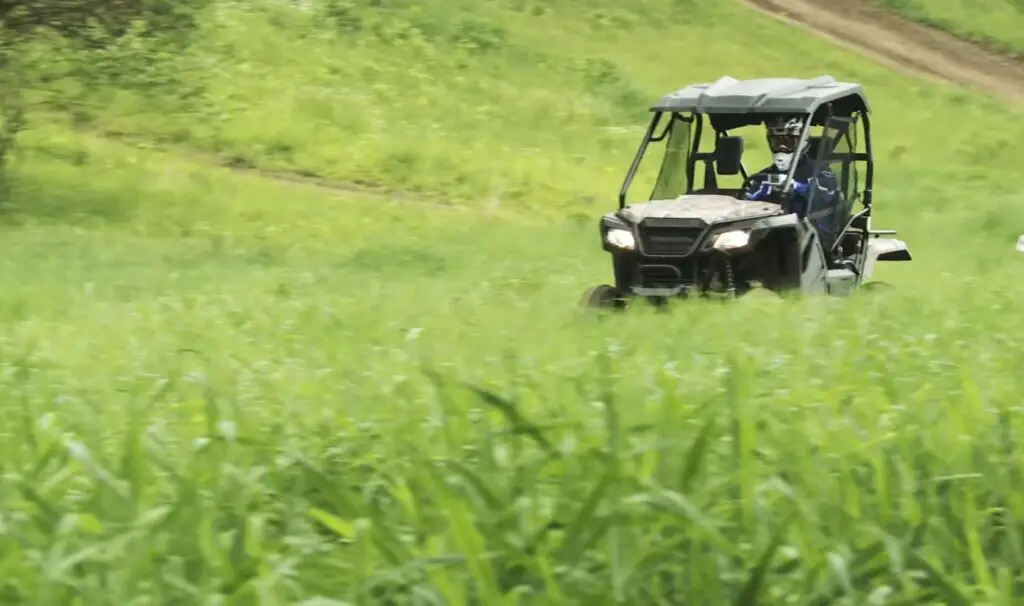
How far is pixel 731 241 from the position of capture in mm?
7926

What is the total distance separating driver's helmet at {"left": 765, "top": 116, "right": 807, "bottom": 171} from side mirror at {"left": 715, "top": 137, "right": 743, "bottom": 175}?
0.69 m

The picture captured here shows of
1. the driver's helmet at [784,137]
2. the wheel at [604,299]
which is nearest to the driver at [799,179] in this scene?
the driver's helmet at [784,137]

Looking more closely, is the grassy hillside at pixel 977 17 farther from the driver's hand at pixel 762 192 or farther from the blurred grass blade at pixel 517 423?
the blurred grass blade at pixel 517 423

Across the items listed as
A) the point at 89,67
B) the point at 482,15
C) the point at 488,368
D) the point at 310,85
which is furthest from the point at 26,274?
the point at 482,15

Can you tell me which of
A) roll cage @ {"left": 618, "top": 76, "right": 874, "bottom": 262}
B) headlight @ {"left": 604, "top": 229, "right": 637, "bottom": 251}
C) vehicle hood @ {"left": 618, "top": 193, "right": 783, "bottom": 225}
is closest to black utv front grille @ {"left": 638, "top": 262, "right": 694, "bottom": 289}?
headlight @ {"left": 604, "top": 229, "right": 637, "bottom": 251}

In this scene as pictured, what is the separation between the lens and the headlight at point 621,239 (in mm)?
8203

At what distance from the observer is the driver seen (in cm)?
909

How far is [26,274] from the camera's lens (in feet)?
35.8

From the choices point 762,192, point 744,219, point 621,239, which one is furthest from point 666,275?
point 762,192

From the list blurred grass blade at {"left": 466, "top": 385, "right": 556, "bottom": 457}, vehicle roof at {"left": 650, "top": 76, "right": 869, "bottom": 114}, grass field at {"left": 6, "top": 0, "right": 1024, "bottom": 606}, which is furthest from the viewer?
vehicle roof at {"left": 650, "top": 76, "right": 869, "bottom": 114}

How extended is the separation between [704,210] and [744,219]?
35 cm

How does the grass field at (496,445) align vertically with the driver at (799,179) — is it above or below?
above

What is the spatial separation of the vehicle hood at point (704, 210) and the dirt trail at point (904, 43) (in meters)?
22.0

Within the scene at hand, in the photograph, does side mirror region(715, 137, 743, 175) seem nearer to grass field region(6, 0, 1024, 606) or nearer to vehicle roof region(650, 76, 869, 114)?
vehicle roof region(650, 76, 869, 114)
